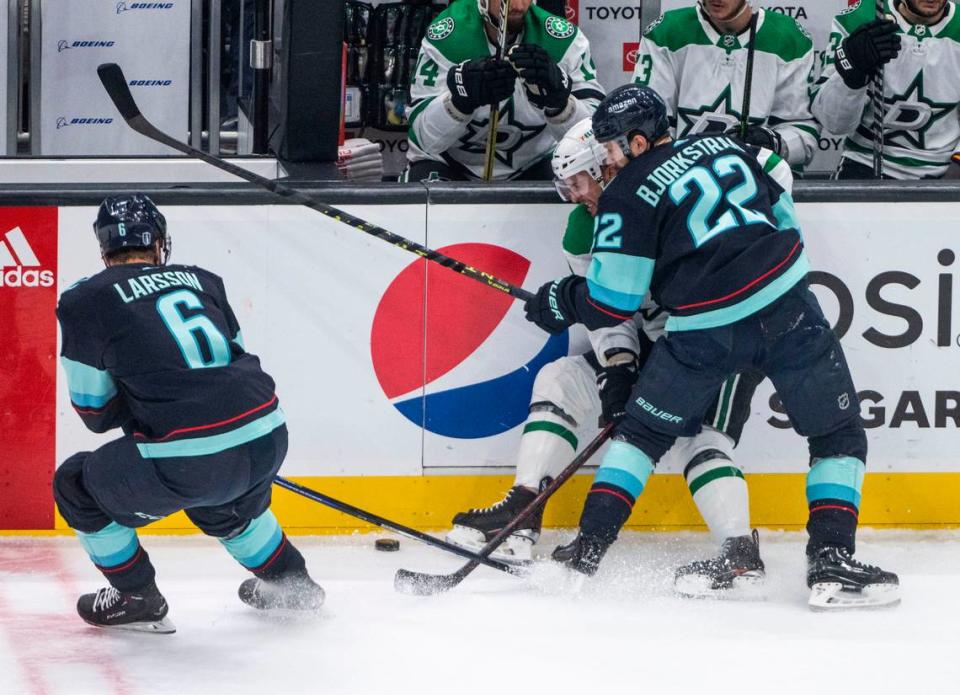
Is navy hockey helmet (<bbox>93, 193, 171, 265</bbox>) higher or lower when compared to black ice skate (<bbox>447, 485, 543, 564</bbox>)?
higher

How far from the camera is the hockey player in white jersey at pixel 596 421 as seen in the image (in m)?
3.79

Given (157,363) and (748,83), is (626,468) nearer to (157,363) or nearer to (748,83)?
(157,363)

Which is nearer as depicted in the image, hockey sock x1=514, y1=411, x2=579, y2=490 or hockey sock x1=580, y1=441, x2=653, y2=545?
hockey sock x1=580, y1=441, x2=653, y2=545

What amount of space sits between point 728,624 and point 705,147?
1091 mm

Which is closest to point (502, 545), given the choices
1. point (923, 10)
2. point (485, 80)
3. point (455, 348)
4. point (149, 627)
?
point (455, 348)

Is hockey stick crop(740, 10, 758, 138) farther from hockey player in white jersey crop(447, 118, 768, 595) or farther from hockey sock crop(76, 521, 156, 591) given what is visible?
hockey sock crop(76, 521, 156, 591)

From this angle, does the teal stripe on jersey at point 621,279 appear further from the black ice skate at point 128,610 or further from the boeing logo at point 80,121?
the boeing logo at point 80,121

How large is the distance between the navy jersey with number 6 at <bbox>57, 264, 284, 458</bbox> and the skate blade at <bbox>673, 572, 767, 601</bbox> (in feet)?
3.65

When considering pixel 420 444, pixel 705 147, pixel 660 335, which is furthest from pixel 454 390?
pixel 705 147

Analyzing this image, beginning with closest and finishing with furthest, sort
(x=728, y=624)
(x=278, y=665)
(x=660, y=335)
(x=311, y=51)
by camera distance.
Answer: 1. (x=278, y=665)
2. (x=728, y=624)
3. (x=660, y=335)
4. (x=311, y=51)

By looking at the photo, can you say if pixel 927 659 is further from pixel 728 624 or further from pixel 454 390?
pixel 454 390

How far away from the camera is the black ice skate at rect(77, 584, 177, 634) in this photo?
3443mm

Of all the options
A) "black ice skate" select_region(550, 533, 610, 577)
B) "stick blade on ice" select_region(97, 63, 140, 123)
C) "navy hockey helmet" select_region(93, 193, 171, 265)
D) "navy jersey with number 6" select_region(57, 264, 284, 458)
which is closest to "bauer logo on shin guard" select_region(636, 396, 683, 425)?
"black ice skate" select_region(550, 533, 610, 577)

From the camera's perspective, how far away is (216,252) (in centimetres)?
410
